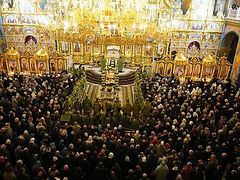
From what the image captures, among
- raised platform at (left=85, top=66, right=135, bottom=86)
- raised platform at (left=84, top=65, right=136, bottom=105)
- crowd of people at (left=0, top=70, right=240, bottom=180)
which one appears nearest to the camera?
crowd of people at (left=0, top=70, right=240, bottom=180)

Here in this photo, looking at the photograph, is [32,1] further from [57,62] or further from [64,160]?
[64,160]

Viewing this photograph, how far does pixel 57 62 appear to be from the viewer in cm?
1972

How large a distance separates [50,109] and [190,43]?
2046cm

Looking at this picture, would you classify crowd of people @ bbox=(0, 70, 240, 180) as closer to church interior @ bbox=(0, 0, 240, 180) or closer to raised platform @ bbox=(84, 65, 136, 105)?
church interior @ bbox=(0, 0, 240, 180)

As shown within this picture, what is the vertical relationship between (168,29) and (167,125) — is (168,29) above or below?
above

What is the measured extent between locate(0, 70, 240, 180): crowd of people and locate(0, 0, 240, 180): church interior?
41 mm

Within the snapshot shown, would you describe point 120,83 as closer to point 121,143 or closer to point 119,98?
point 119,98

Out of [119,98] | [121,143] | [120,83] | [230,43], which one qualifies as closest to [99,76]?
[120,83]

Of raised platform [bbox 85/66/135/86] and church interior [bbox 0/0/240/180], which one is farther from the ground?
church interior [bbox 0/0/240/180]

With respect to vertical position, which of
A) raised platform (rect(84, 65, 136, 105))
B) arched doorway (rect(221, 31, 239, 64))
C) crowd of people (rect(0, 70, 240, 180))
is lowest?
raised platform (rect(84, 65, 136, 105))

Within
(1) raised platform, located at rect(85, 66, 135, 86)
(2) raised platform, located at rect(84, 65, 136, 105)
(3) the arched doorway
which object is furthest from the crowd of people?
(3) the arched doorway

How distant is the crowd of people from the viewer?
737 cm

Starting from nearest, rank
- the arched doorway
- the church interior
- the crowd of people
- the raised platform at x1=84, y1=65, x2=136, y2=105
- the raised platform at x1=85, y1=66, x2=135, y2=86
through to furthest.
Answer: the crowd of people
the church interior
the raised platform at x1=84, y1=65, x2=136, y2=105
the raised platform at x1=85, y1=66, x2=135, y2=86
the arched doorway

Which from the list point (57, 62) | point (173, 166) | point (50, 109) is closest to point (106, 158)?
point (173, 166)
